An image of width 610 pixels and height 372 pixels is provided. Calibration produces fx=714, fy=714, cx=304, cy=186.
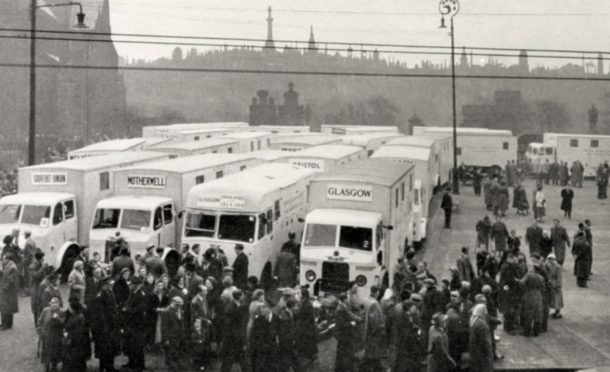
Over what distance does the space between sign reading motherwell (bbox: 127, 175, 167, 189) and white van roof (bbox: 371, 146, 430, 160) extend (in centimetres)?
956

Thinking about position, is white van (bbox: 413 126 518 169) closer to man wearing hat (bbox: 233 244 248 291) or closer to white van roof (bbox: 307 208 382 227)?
white van roof (bbox: 307 208 382 227)

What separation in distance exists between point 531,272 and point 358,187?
4.65 m

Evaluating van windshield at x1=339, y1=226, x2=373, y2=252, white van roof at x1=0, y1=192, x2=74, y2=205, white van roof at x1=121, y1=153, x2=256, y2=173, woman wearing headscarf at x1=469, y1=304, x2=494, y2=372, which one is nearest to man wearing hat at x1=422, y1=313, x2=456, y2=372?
Answer: woman wearing headscarf at x1=469, y1=304, x2=494, y2=372

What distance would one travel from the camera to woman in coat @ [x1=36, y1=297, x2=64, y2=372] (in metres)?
11.9

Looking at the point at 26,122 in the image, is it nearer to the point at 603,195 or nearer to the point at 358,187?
the point at 603,195

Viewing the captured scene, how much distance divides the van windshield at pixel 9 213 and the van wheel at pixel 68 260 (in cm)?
167

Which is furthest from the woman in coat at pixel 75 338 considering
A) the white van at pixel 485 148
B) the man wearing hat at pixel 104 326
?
the white van at pixel 485 148

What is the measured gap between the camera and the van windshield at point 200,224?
17906 mm

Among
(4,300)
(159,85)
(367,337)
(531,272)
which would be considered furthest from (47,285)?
(159,85)

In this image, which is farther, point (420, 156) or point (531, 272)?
point (420, 156)

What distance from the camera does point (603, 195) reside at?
127 ft

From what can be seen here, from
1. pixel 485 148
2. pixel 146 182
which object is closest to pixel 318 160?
pixel 146 182

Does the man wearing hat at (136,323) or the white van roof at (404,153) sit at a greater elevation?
the white van roof at (404,153)

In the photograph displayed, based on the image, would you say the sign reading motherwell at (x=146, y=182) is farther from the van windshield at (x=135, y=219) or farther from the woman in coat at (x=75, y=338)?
the woman in coat at (x=75, y=338)
